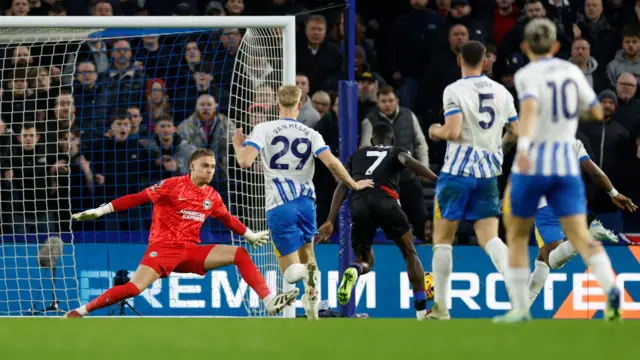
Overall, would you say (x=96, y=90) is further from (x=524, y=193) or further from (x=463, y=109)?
(x=524, y=193)

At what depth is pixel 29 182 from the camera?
45.2 feet

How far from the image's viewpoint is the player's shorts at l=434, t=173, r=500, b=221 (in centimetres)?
854

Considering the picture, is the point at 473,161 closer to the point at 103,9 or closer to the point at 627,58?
the point at 627,58

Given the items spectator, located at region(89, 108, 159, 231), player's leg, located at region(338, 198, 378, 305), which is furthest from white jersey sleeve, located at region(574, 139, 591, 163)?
spectator, located at region(89, 108, 159, 231)

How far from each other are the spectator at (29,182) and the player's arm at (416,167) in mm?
4266

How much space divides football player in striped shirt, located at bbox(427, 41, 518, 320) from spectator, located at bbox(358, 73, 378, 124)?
5.88 m


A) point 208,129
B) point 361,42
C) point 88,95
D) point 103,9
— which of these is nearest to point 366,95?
point 361,42

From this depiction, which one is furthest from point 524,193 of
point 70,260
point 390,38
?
point 390,38

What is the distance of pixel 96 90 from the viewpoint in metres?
14.7

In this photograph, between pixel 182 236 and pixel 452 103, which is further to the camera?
pixel 182 236

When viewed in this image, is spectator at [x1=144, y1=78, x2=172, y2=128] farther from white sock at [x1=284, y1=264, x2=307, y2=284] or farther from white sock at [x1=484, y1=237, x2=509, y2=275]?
white sock at [x1=484, y1=237, x2=509, y2=275]

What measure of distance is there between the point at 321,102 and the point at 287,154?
4333 mm

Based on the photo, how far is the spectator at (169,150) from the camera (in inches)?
547

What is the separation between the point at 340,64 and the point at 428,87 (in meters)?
1.15
